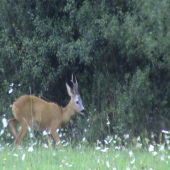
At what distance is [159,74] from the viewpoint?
11.9 m

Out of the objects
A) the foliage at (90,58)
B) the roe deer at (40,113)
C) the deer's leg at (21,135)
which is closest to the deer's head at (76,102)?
the roe deer at (40,113)

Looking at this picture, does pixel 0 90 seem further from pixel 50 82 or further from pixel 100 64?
pixel 100 64

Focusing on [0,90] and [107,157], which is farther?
[0,90]

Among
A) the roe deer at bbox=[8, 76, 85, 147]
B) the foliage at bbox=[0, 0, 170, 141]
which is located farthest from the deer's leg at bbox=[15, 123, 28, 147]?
the foliage at bbox=[0, 0, 170, 141]

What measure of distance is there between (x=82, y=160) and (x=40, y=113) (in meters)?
4.12

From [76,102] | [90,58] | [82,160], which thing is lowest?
[76,102]

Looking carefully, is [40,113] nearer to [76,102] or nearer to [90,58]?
[76,102]

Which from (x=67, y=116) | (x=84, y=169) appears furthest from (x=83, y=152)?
(x=67, y=116)

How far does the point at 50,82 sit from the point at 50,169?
641cm

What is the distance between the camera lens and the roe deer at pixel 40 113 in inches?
421

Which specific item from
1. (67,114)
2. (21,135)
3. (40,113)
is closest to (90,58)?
(67,114)

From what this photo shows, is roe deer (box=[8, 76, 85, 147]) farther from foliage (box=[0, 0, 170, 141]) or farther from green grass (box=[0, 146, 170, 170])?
green grass (box=[0, 146, 170, 170])

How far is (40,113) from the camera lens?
34.6 ft

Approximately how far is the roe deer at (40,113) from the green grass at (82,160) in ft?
10.3
